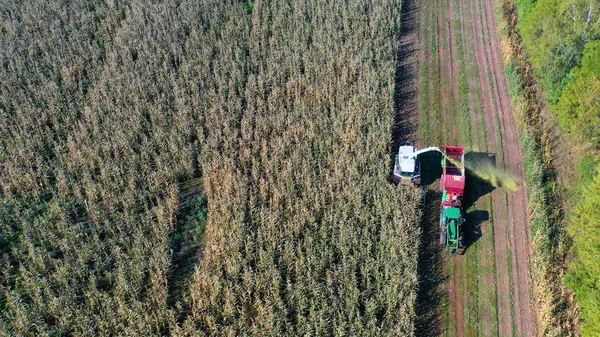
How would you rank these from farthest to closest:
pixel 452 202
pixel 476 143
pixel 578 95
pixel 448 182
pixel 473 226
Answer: pixel 476 143
pixel 578 95
pixel 473 226
pixel 448 182
pixel 452 202

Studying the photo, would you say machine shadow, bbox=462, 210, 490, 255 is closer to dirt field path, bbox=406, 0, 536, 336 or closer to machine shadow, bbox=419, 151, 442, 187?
dirt field path, bbox=406, 0, 536, 336

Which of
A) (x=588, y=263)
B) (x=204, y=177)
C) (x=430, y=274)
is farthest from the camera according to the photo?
(x=204, y=177)

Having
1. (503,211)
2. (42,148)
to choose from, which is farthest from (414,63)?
(42,148)

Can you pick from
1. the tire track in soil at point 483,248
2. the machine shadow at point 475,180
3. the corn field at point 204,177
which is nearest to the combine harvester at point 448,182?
the corn field at point 204,177

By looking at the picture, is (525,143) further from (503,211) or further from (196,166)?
(196,166)

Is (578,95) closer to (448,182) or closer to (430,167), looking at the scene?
(430,167)

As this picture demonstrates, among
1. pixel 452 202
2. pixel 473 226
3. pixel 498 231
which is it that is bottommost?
pixel 498 231

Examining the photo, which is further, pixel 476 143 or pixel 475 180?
pixel 476 143

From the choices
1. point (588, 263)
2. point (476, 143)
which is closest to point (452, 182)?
point (476, 143)
